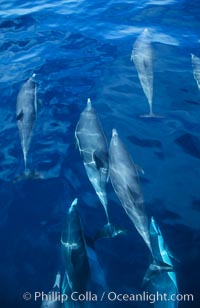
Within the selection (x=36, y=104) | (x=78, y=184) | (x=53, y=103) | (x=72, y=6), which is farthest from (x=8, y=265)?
(x=72, y=6)

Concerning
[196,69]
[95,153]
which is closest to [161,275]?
[95,153]

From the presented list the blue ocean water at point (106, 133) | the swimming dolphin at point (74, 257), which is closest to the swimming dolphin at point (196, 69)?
the blue ocean water at point (106, 133)

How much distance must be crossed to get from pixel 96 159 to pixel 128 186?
862mm

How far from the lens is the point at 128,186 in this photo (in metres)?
4.66

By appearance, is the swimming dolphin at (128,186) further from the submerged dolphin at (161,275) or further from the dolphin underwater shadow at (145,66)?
the dolphin underwater shadow at (145,66)

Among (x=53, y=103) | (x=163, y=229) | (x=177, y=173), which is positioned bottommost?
(x=163, y=229)

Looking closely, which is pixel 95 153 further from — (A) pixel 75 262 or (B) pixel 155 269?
(B) pixel 155 269

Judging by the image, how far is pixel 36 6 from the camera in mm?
13711

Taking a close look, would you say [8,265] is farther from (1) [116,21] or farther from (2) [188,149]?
(1) [116,21]

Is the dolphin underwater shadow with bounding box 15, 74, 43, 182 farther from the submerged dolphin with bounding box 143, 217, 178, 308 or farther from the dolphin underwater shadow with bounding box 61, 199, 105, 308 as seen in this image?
the submerged dolphin with bounding box 143, 217, 178, 308

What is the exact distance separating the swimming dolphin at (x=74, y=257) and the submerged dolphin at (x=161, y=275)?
3.40 feet

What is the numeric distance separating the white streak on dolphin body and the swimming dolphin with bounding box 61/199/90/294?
0.69 metres

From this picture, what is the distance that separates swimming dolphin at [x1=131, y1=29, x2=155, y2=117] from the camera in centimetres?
734

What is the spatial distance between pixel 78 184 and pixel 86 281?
235 cm
